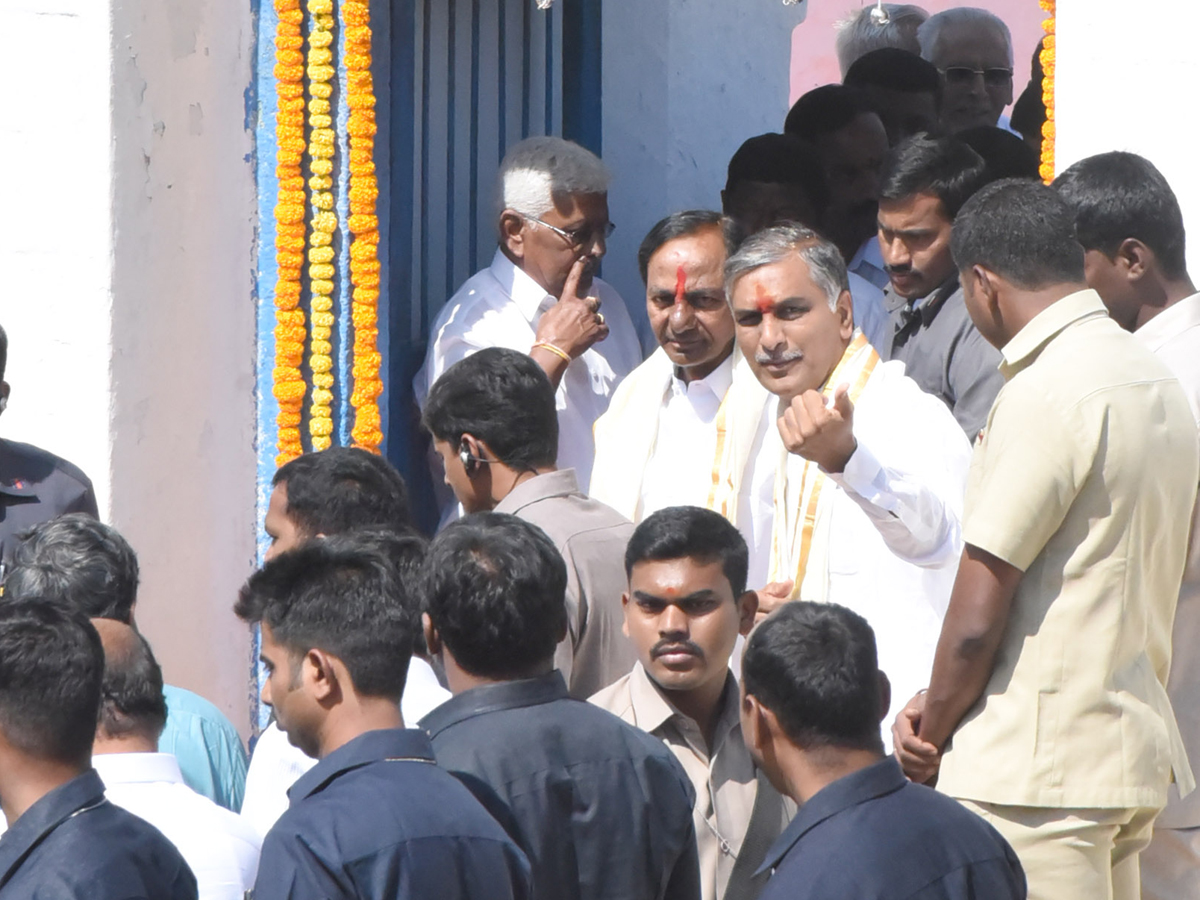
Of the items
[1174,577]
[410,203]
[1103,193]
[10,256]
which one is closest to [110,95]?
[10,256]

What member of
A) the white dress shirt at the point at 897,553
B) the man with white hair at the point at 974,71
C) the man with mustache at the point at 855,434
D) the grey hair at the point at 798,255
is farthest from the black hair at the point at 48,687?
the man with white hair at the point at 974,71

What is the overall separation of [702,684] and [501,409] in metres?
0.80

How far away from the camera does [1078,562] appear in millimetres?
3111

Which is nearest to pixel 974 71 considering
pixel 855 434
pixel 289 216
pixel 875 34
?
pixel 875 34

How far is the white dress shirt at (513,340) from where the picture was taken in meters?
5.11

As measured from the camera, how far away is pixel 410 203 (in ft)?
17.3

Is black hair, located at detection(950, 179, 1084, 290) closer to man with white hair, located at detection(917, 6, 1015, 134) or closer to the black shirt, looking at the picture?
the black shirt

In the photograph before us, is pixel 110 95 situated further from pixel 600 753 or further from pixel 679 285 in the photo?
pixel 600 753

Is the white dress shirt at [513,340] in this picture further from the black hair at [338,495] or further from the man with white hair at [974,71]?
the man with white hair at [974,71]

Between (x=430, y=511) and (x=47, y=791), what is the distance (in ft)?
9.95

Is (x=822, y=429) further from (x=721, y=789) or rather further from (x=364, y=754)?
(x=364, y=754)

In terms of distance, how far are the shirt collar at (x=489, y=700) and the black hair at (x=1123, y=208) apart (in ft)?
5.09

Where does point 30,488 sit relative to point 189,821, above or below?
above

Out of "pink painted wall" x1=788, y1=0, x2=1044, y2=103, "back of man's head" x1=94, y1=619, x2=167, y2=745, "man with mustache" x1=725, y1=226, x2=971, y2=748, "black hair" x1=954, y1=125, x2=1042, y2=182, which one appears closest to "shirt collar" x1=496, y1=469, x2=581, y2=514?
"man with mustache" x1=725, y1=226, x2=971, y2=748
